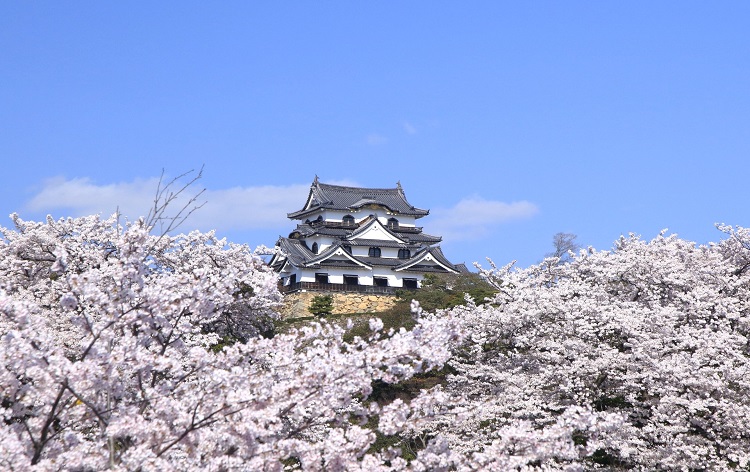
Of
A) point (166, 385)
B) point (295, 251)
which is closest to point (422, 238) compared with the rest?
point (295, 251)

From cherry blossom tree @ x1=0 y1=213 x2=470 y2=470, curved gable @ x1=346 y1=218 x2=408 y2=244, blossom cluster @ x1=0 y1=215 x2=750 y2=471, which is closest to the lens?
cherry blossom tree @ x1=0 y1=213 x2=470 y2=470

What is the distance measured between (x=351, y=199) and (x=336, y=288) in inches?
420

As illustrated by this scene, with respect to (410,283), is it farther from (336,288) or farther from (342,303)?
(342,303)

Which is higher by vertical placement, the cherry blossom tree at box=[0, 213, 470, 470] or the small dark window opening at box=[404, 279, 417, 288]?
the small dark window opening at box=[404, 279, 417, 288]

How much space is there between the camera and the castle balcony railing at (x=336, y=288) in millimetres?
44062

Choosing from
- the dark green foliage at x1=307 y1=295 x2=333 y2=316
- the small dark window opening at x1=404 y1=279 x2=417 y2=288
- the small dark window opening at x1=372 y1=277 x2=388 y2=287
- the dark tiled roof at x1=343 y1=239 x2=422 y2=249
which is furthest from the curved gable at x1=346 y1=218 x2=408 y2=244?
the dark green foliage at x1=307 y1=295 x2=333 y2=316

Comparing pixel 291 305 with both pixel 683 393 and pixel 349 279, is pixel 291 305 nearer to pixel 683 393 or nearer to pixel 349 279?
pixel 349 279

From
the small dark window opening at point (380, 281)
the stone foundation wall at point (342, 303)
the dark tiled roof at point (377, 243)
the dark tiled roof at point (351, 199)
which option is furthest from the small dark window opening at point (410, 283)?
the dark tiled roof at point (351, 199)

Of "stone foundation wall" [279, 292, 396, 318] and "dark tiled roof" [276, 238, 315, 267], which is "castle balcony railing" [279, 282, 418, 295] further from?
"dark tiled roof" [276, 238, 315, 267]

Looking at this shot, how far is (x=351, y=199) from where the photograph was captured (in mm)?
54219

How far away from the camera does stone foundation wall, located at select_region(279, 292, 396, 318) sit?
1641 inches

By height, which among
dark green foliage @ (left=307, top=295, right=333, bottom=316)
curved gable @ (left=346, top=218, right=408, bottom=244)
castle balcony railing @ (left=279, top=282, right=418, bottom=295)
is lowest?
dark green foliage @ (left=307, top=295, right=333, bottom=316)

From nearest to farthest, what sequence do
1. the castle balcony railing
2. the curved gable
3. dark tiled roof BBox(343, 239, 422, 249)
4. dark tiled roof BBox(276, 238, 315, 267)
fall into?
the castle balcony railing
dark tiled roof BBox(276, 238, 315, 267)
dark tiled roof BBox(343, 239, 422, 249)
the curved gable

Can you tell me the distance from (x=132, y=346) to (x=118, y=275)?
564 mm
